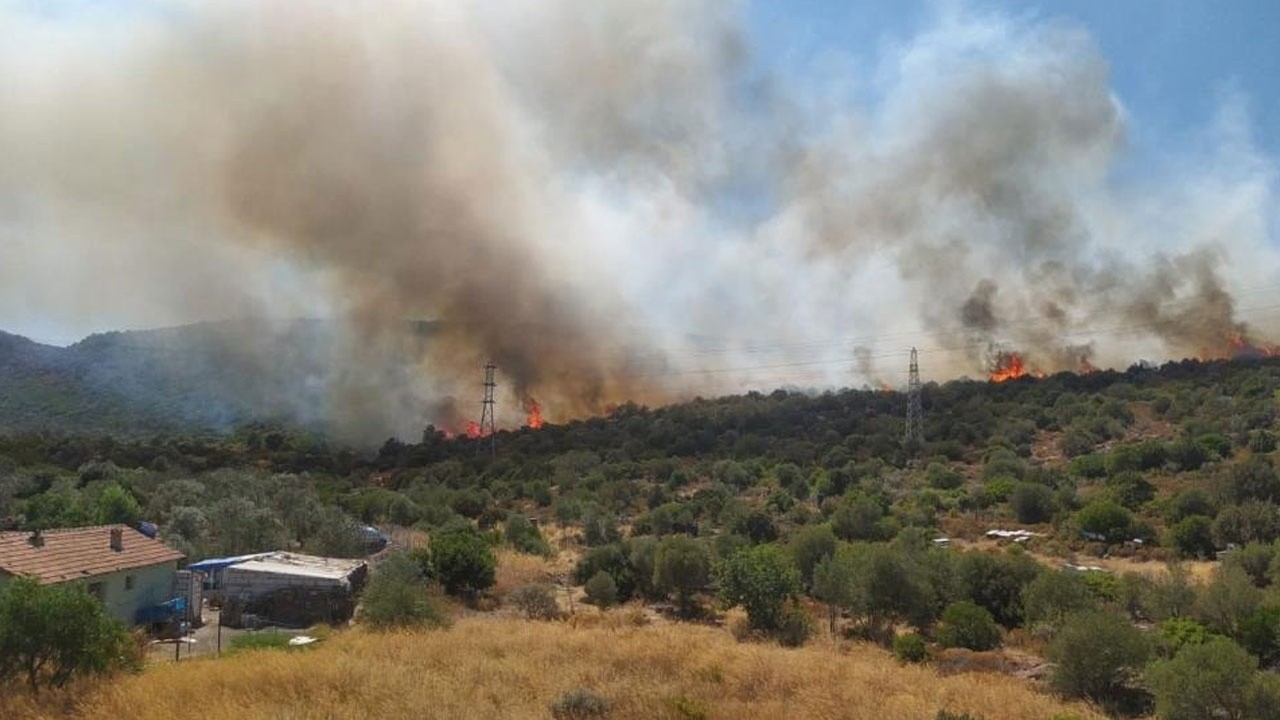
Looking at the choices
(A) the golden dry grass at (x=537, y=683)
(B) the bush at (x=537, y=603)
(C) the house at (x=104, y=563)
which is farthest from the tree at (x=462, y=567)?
(A) the golden dry grass at (x=537, y=683)

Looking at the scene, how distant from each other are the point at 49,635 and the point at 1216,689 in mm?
20566

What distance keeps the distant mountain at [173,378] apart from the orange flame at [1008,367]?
82661mm

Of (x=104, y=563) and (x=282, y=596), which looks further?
(x=282, y=596)

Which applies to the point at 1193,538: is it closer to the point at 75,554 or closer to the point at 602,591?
the point at 602,591

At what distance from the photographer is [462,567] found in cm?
3048

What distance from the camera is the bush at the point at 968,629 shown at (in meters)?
23.4

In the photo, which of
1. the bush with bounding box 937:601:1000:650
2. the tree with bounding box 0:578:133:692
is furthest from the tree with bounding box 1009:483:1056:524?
the tree with bounding box 0:578:133:692

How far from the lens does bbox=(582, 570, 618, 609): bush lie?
98.2 feet

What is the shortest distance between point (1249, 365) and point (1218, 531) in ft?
202

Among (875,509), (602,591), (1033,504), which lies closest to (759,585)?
(602,591)

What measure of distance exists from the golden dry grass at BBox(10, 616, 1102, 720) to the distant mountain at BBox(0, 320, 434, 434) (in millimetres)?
95344

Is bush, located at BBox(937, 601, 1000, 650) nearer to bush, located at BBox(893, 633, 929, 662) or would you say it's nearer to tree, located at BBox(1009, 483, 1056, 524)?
bush, located at BBox(893, 633, 929, 662)

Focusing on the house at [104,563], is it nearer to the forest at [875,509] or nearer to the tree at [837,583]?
the forest at [875,509]

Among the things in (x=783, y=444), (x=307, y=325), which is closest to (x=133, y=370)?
(x=307, y=325)
